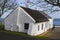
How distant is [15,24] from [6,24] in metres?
1.87

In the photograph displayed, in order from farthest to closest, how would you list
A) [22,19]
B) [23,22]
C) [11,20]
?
1. [11,20]
2. [22,19]
3. [23,22]

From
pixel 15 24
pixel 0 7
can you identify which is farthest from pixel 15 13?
pixel 0 7

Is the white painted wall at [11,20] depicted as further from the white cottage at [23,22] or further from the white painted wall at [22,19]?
the white painted wall at [22,19]

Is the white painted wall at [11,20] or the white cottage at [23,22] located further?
the white painted wall at [11,20]

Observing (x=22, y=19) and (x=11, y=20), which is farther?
(x=11, y=20)

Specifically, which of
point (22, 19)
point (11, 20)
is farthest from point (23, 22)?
point (11, 20)

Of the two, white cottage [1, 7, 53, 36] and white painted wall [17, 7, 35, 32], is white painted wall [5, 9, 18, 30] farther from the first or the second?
white painted wall [17, 7, 35, 32]

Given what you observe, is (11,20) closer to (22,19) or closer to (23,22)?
(22,19)

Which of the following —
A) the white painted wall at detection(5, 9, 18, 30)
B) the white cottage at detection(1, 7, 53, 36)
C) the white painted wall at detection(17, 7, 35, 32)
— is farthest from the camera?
the white painted wall at detection(5, 9, 18, 30)

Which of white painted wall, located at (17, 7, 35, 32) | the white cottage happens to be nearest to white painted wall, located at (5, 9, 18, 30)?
the white cottage

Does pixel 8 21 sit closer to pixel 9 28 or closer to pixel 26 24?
pixel 9 28

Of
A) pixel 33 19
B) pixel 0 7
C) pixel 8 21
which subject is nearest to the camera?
pixel 33 19

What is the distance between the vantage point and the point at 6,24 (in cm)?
4050

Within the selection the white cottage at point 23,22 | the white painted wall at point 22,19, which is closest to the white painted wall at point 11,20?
the white cottage at point 23,22
